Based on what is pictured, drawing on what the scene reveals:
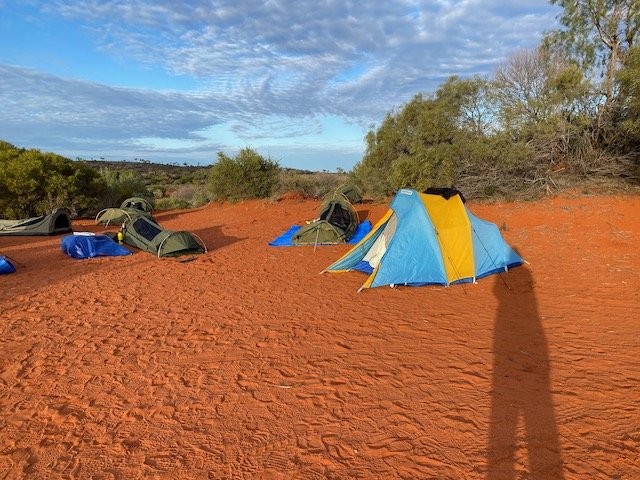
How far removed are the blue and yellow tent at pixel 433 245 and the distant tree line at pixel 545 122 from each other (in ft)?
25.9

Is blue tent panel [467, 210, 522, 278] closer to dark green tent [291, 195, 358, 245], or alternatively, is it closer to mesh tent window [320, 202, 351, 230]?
dark green tent [291, 195, 358, 245]

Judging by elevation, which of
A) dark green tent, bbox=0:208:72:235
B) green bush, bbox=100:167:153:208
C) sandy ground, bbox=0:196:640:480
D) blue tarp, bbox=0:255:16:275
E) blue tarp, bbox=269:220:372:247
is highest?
green bush, bbox=100:167:153:208

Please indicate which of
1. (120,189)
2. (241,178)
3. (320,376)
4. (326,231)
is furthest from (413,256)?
(120,189)

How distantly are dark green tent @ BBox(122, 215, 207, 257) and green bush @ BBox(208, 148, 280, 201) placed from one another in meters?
10.8

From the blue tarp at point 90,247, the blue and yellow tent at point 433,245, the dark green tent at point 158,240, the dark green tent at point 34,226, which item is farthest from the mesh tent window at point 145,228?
the blue and yellow tent at point 433,245

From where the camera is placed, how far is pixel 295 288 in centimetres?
833

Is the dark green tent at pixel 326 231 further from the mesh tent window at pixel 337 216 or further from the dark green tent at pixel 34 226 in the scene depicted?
the dark green tent at pixel 34 226

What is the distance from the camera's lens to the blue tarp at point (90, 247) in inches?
433

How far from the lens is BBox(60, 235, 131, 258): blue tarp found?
433 inches

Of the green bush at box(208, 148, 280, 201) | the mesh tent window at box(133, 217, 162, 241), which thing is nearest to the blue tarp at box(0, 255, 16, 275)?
the mesh tent window at box(133, 217, 162, 241)

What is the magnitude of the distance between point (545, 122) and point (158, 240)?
551 inches

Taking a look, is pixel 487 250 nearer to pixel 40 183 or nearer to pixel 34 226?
pixel 34 226

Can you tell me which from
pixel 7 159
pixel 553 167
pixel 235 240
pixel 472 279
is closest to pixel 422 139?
pixel 553 167

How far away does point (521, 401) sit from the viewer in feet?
13.3
